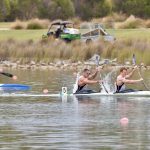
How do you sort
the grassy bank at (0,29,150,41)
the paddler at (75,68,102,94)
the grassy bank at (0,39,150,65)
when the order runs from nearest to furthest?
the paddler at (75,68,102,94), the grassy bank at (0,39,150,65), the grassy bank at (0,29,150,41)

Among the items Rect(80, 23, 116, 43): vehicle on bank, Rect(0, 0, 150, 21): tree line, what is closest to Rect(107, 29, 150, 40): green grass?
Rect(80, 23, 116, 43): vehicle on bank

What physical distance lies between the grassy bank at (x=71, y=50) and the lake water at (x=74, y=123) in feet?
69.5

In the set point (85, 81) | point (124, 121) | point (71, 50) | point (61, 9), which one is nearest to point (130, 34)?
point (71, 50)

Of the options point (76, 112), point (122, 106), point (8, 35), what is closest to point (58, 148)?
point (76, 112)

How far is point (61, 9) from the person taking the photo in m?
92.1

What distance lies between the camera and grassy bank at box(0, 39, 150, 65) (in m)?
54.0

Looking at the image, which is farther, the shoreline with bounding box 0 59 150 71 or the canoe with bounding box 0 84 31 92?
the shoreline with bounding box 0 59 150 71

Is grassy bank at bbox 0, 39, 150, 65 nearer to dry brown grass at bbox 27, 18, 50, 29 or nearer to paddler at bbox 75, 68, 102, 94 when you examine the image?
dry brown grass at bbox 27, 18, 50, 29

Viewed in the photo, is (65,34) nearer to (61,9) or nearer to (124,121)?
(61,9)

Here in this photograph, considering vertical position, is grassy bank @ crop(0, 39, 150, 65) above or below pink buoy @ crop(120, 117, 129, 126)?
below

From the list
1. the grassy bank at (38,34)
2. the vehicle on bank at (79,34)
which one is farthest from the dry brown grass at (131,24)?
the vehicle on bank at (79,34)

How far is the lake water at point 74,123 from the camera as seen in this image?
20.4 metres

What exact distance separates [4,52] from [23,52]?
145 centimetres

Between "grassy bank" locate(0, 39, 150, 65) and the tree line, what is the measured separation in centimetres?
3291
